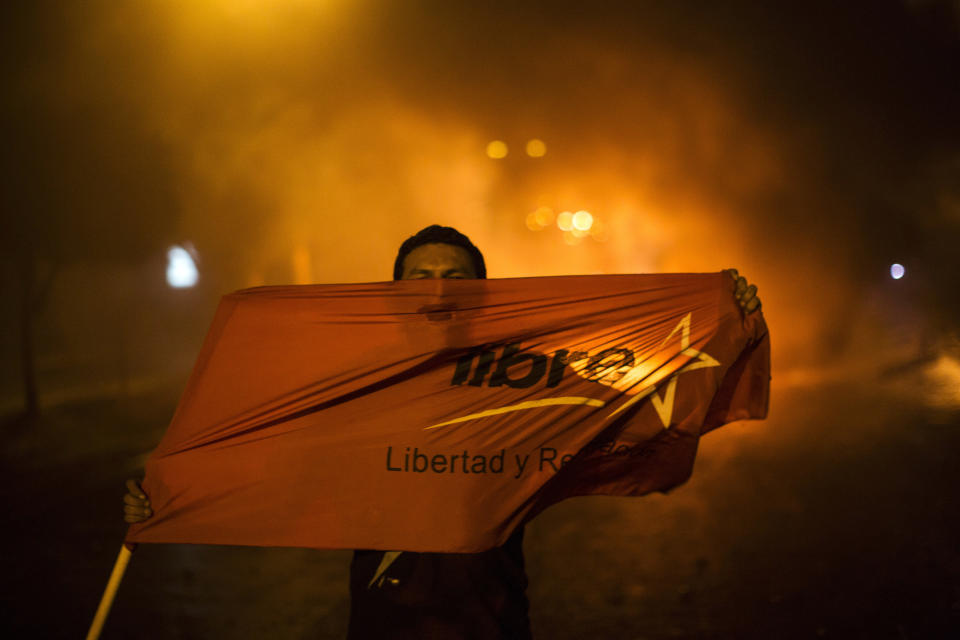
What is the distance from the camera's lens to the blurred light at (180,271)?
74.7 feet

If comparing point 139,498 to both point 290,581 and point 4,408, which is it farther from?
point 4,408

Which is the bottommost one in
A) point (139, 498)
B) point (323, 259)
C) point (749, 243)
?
point (139, 498)

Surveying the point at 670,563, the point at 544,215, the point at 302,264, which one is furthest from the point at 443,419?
the point at 302,264

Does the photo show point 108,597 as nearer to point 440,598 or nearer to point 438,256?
point 440,598

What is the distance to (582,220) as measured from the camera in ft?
52.6

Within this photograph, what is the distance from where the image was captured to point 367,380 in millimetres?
2238

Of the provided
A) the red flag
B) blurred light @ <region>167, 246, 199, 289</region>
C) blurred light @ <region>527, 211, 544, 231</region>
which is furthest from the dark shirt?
blurred light @ <region>167, 246, 199, 289</region>

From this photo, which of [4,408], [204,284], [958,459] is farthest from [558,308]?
[204,284]

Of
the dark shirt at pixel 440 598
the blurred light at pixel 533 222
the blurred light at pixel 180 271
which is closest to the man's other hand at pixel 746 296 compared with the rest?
the dark shirt at pixel 440 598

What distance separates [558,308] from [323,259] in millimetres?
18564

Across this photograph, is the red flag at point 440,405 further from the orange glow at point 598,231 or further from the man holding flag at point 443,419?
the orange glow at point 598,231

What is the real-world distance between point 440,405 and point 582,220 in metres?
14.5

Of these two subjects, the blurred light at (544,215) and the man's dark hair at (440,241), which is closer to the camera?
the man's dark hair at (440,241)

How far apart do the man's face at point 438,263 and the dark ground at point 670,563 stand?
2506mm
